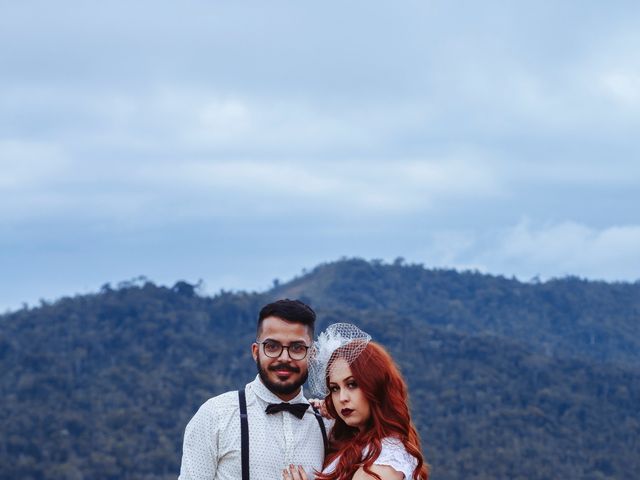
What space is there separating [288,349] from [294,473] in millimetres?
567

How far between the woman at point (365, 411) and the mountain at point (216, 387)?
118ft

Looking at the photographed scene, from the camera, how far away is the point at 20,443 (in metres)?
43.5

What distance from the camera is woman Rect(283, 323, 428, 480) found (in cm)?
517

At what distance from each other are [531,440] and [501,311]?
3297 centimetres

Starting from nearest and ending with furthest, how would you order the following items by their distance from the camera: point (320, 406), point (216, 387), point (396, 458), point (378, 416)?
point (396, 458) < point (378, 416) < point (320, 406) < point (216, 387)

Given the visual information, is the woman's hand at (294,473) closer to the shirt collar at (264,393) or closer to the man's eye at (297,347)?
the shirt collar at (264,393)

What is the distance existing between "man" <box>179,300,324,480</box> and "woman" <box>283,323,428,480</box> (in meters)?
0.09

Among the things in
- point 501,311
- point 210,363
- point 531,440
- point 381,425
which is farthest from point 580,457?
point 381,425

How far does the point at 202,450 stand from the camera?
526cm

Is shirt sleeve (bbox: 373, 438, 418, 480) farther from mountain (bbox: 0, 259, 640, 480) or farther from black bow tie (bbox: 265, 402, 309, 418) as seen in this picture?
mountain (bbox: 0, 259, 640, 480)

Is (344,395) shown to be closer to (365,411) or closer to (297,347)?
(365,411)

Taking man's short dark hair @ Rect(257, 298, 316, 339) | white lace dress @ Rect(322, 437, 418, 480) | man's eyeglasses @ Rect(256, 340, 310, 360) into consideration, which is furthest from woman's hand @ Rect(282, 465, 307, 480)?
man's short dark hair @ Rect(257, 298, 316, 339)

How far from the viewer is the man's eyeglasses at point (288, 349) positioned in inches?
211

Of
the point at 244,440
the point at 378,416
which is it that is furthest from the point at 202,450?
the point at 378,416
